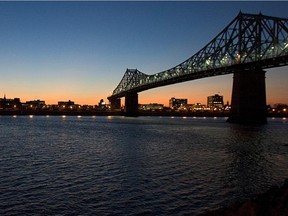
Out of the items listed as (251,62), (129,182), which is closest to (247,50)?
(251,62)

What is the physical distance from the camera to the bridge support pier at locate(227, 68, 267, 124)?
68.1 meters

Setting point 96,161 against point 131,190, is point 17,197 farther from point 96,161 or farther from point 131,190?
point 96,161

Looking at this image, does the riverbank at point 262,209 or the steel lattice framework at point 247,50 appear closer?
the riverbank at point 262,209

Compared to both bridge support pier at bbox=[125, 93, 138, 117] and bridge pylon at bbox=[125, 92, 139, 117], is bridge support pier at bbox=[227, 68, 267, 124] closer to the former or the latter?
bridge pylon at bbox=[125, 92, 139, 117]

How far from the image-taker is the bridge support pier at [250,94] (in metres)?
68.1

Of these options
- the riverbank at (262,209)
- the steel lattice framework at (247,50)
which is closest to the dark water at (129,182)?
the riverbank at (262,209)

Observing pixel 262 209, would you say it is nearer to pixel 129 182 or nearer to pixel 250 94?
pixel 129 182

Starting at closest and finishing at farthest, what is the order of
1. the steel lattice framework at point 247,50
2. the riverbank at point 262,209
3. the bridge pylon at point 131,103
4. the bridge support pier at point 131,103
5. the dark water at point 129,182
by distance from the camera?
1. the riverbank at point 262,209
2. the dark water at point 129,182
3. the steel lattice framework at point 247,50
4. the bridge pylon at point 131,103
5. the bridge support pier at point 131,103

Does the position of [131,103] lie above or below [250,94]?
above

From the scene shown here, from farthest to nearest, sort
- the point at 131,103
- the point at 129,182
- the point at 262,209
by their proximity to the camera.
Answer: the point at 131,103, the point at 129,182, the point at 262,209

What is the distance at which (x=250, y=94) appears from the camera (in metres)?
68.0

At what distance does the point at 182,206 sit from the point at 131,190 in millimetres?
3199

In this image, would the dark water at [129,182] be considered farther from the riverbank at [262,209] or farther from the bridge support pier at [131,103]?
the bridge support pier at [131,103]

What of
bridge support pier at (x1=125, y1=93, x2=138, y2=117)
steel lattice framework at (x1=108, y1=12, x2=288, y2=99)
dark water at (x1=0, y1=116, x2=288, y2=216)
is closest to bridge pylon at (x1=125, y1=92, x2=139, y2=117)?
bridge support pier at (x1=125, y1=93, x2=138, y2=117)
